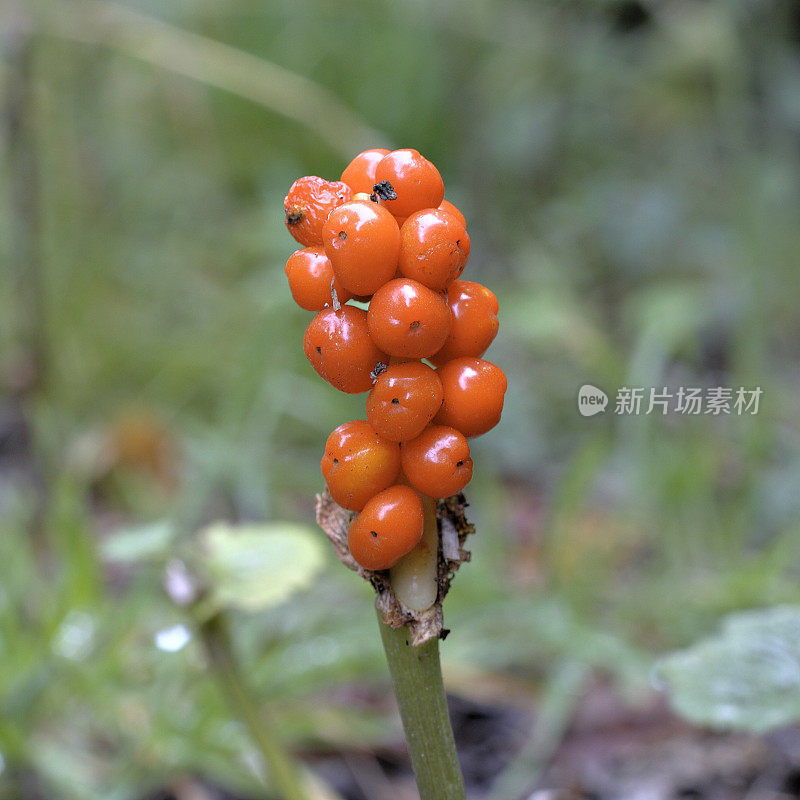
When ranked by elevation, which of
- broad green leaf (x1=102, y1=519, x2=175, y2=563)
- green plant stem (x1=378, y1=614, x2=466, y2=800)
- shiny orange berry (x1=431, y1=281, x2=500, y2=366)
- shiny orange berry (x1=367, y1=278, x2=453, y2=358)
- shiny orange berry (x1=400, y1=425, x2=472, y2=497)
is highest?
broad green leaf (x1=102, y1=519, x2=175, y2=563)

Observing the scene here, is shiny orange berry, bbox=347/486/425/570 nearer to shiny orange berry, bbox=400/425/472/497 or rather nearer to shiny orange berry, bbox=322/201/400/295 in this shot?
shiny orange berry, bbox=400/425/472/497

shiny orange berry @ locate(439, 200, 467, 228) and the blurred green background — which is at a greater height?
the blurred green background

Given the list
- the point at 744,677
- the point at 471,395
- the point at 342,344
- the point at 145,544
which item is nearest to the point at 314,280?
the point at 342,344

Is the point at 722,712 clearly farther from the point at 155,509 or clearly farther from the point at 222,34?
the point at 222,34

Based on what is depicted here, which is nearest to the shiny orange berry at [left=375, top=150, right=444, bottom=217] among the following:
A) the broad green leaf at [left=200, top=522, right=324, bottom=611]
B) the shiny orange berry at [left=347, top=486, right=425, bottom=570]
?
the shiny orange berry at [left=347, top=486, right=425, bottom=570]

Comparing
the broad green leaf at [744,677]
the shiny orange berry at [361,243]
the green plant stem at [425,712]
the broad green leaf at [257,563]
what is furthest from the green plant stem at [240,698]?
A: the shiny orange berry at [361,243]

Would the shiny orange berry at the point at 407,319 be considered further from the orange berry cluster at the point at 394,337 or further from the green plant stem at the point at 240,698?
the green plant stem at the point at 240,698

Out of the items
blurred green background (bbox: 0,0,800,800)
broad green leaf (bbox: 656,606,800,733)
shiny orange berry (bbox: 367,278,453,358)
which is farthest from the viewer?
blurred green background (bbox: 0,0,800,800)

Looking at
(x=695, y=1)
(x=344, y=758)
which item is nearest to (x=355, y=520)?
(x=344, y=758)
